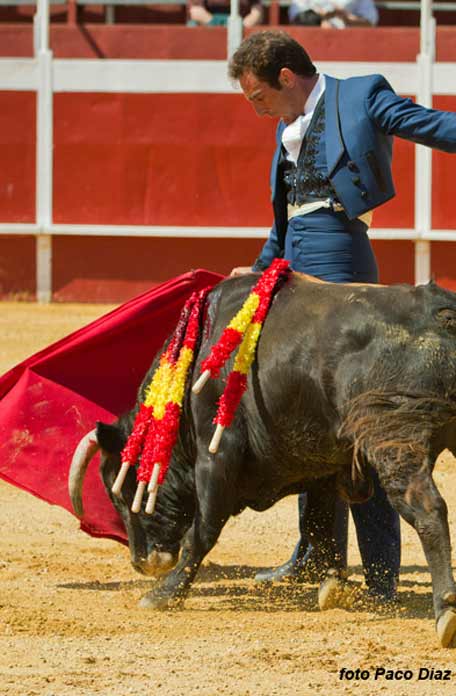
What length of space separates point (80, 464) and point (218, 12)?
774cm

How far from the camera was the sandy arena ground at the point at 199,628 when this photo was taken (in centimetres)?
306

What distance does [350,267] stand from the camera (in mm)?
3939

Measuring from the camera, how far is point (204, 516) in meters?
3.81

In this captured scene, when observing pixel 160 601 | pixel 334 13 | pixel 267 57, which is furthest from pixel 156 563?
pixel 334 13

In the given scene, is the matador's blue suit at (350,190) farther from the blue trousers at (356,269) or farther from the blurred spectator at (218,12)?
the blurred spectator at (218,12)

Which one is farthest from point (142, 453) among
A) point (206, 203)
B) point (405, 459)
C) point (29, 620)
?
point (206, 203)

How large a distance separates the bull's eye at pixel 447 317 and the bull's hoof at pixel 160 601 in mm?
1025

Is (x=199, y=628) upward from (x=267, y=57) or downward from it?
downward

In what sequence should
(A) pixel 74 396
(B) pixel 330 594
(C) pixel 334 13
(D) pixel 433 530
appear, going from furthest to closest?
1. (C) pixel 334 13
2. (A) pixel 74 396
3. (B) pixel 330 594
4. (D) pixel 433 530

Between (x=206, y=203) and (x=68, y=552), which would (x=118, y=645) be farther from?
(x=206, y=203)

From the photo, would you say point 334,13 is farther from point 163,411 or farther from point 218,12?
point 163,411

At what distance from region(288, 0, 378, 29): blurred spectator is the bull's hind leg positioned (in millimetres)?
7837

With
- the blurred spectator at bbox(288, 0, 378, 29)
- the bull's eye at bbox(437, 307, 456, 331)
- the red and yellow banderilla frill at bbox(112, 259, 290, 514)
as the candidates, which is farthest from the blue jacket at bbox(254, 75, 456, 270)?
the blurred spectator at bbox(288, 0, 378, 29)

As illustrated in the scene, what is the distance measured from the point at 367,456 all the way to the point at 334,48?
24.6 feet
